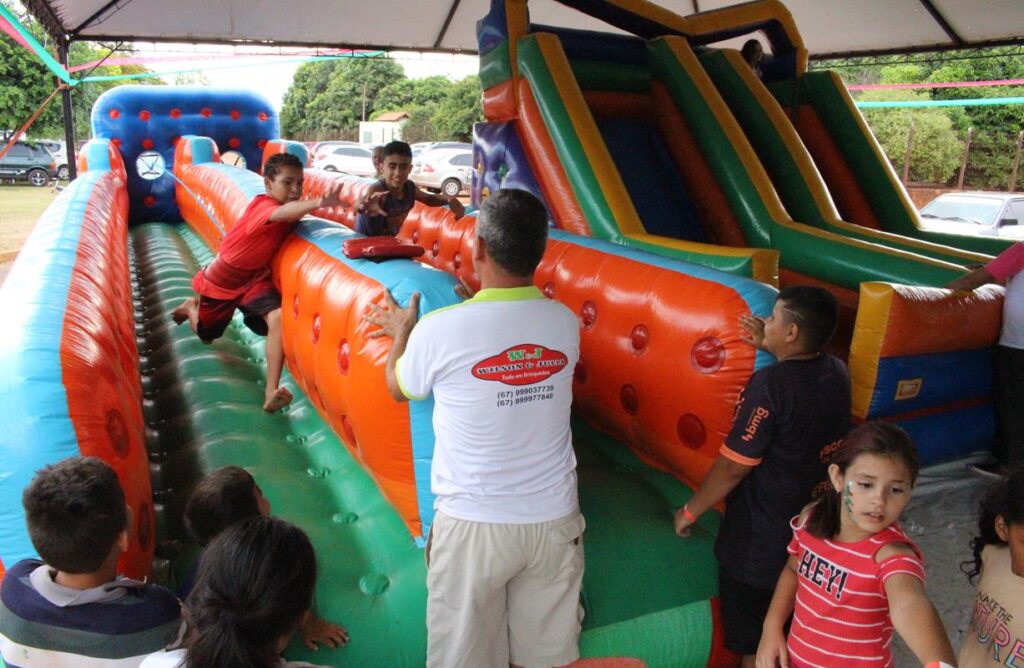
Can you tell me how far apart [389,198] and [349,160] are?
1539 cm

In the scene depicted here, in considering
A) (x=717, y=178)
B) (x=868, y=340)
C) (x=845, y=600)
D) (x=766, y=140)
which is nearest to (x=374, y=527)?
(x=845, y=600)

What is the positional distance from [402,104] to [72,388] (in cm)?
3630

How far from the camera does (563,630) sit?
4.82 ft

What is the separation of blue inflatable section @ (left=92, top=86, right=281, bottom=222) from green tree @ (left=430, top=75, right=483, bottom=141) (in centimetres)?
2074

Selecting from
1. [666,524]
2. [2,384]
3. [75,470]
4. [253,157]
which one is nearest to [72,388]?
[2,384]

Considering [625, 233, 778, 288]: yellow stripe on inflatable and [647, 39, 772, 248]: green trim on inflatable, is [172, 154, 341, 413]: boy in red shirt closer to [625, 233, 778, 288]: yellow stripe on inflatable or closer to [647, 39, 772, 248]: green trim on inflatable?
[625, 233, 778, 288]: yellow stripe on inflatable

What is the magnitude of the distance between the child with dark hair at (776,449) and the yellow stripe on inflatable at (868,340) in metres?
0.43

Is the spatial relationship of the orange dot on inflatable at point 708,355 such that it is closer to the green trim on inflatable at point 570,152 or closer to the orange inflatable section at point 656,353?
the orange inflatable section at point 656,353

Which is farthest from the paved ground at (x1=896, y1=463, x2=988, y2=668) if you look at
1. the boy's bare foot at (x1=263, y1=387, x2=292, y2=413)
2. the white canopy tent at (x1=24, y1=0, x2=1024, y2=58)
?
the white canopy tent at (x1=24, y1=0, x2=1024, y2=58)

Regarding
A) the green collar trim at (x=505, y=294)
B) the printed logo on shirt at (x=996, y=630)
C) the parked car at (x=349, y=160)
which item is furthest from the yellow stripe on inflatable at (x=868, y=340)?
the parked car at (x=349, y=160)

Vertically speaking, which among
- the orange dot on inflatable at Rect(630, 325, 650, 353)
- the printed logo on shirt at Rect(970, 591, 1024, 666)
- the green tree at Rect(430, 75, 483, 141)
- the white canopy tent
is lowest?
the green tree at Rect(430, 75, 483, 141)

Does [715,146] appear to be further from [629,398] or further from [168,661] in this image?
[168,661]

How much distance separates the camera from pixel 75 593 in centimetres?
112

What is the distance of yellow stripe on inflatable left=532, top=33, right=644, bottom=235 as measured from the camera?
2.88m
